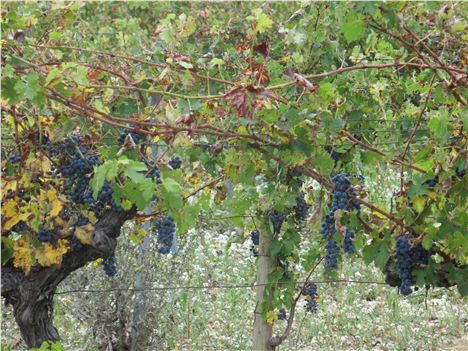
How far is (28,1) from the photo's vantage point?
3.70 meters

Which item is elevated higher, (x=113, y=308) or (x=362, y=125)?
(x=362, y=125)

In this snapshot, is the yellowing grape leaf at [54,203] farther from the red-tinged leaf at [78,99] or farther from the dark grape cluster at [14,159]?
the red-tinged leaf at [78,99]

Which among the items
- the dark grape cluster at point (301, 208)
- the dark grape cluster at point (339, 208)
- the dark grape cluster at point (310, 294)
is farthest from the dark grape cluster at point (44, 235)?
the dark grape cluster at point (310, 294)

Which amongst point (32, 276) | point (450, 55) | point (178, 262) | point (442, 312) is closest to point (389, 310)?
point (442, 312)

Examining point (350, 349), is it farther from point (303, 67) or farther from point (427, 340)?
point (303, 67)

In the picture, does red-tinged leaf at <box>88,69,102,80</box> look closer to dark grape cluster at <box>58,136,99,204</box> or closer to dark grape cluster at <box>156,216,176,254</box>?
dark grape cluster at <box>58,136,99,204</box>

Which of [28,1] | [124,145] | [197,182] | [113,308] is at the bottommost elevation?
[113,308]

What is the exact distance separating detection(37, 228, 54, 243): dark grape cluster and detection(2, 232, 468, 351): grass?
2.07 metres

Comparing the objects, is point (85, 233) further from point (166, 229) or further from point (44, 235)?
point (166, 229)

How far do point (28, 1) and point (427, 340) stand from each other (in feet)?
13.1

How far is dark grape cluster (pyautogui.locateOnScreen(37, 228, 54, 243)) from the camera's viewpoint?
11.5 feet

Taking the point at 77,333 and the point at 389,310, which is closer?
the point at 77,333

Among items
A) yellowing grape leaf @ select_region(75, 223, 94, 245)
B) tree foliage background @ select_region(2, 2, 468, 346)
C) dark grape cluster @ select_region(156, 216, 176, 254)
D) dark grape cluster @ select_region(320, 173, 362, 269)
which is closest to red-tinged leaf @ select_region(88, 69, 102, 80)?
tree foliage background @ select_region(2, 2, 468, 346)

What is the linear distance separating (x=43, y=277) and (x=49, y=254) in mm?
221
